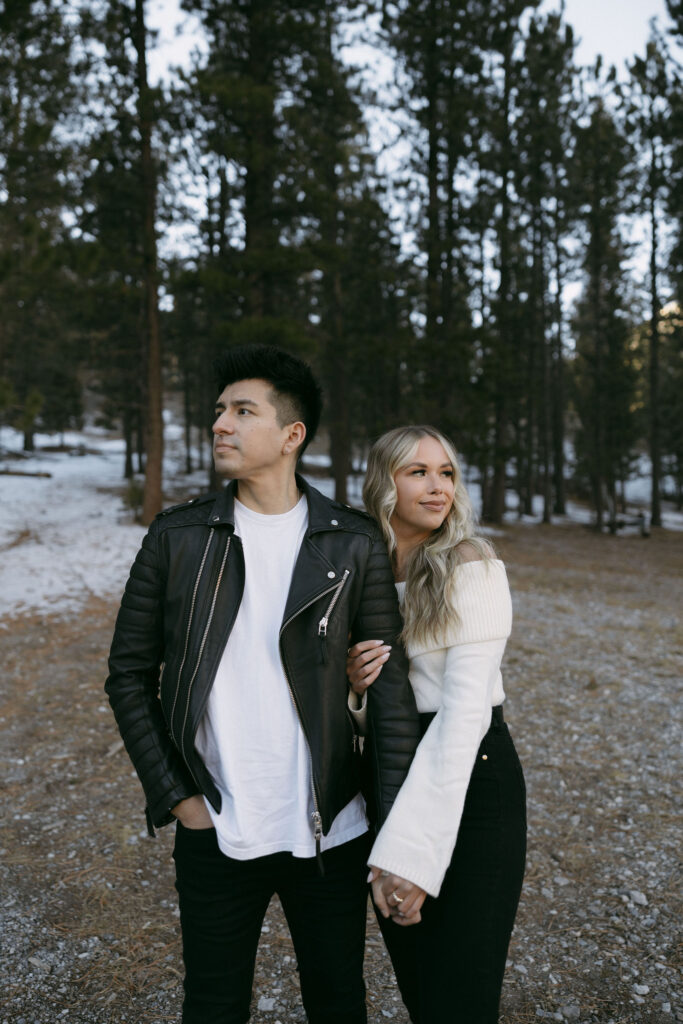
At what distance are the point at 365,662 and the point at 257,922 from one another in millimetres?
852

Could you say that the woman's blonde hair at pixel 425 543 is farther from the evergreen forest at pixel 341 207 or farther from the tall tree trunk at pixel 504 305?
the tall tree trunk at pixel 504 305

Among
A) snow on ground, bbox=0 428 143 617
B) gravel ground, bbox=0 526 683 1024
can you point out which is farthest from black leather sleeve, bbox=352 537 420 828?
snow on ground, bbox=0 428 143 617

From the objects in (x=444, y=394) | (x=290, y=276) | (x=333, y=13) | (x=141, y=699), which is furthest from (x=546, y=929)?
(x=333, y=13)

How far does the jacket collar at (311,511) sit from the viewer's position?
6.73ft

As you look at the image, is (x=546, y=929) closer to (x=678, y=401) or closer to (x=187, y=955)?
(x=187, y=955)

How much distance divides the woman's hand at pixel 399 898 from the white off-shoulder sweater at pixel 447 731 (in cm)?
4

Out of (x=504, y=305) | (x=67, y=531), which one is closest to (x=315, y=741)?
(x=67, y=531)

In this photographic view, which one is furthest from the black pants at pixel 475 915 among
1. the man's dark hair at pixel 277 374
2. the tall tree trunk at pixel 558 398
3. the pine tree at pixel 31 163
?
the tall tree trunk at pixel 558 398

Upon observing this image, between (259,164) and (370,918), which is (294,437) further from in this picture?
(259,164)

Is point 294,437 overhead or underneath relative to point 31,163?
underneath

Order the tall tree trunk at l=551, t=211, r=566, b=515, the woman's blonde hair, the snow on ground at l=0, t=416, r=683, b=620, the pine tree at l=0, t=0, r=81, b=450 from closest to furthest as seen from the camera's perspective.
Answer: the woman's blonde hair, the pine tree at l=0, t=0, r=81, b=450, the snow on ground at l=0, t=416, r=683, b=620, the tall tree trunk at l=551, t=211, r=566, b=515

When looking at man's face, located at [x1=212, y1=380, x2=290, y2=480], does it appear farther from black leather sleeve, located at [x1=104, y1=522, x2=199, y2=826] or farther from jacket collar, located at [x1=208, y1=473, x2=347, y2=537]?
black leather sleeve, located at [x1=104, y1=522, x2=199, y2=826]

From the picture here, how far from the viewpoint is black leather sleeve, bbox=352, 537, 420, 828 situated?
6.34 feet

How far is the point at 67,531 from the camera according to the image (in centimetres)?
1495
